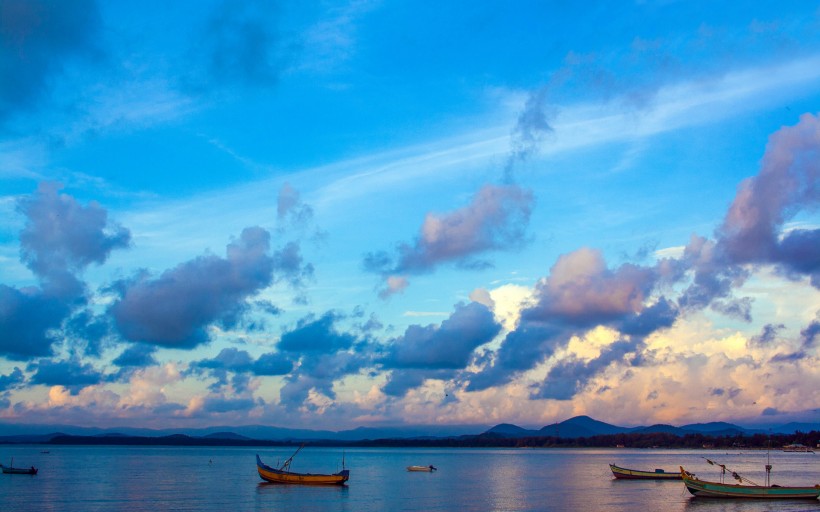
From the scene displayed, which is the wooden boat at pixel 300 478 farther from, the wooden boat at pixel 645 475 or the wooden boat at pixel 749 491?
the wooden boat at pixel 645 475

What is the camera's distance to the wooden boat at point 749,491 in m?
74.4

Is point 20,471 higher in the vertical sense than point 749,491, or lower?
lower

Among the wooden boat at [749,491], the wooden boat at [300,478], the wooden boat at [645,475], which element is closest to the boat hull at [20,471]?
the wooden boat at [300,478]

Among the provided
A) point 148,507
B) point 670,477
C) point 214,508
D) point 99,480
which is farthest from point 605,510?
point 99,480

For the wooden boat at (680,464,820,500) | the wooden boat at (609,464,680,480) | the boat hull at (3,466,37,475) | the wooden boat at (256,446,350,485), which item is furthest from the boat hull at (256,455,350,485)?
the wooden boat at (609,464,680,480)

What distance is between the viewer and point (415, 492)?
88375 mm

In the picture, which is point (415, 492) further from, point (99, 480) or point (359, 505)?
point (99, 480)

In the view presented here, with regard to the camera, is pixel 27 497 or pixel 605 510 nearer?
pixel 605 510

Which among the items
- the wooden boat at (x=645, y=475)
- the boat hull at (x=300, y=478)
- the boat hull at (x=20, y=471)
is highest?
the boat hull at (x=300, y=478)

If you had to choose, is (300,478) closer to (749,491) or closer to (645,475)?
(749,491)

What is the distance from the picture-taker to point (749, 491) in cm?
7631

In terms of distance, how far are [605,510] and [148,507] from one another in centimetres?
4426

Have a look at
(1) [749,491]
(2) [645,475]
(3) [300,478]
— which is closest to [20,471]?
(3) [300,478]

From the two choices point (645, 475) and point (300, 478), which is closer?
point (300, 478)
